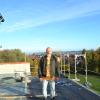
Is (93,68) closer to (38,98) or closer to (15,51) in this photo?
(15,51)

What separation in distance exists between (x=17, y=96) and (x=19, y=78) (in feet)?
16.7

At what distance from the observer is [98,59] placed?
145 ft

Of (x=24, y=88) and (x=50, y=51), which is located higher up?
(x=50, y=51)

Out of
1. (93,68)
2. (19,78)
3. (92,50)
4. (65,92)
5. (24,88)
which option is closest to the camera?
(65,92)

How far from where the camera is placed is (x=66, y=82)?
46.2 ft

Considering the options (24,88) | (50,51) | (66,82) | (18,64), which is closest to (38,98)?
(50,51)

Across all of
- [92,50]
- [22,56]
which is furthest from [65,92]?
[92,50]

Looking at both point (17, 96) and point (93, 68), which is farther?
→ point (93, 68)

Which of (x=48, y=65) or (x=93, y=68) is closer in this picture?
(x=48, y=65)

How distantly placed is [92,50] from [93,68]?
5179mm

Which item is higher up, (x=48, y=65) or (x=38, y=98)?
(x=48, y=65)

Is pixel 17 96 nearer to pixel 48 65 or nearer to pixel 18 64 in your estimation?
pixel 48 65

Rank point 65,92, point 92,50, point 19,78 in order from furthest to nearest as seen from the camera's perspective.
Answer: point 92,50
point 19,78
point 65,92

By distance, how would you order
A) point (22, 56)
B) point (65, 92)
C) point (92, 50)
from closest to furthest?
point (65, 92) → point (22, 56) → point (92, 50)
